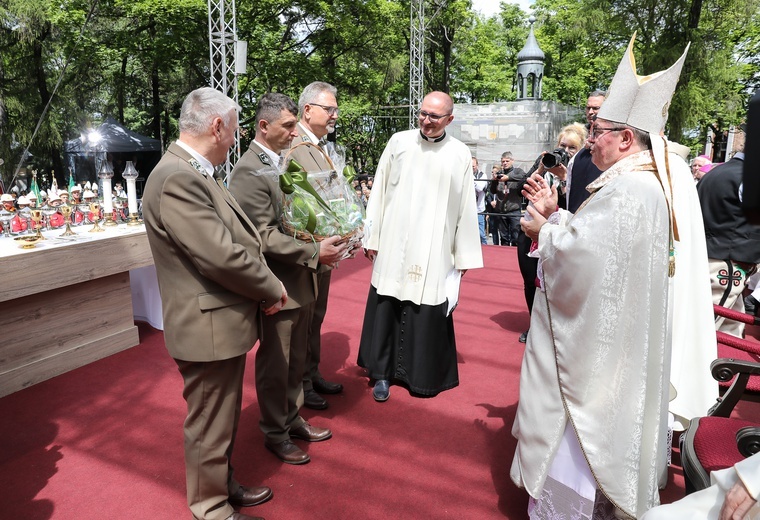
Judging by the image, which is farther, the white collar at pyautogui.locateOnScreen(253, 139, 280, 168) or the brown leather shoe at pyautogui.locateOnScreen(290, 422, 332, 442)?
the brown leather shoe at pyautogui.locateOnScreen(290, 422, 332, 442)

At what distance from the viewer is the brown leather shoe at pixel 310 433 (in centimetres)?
308

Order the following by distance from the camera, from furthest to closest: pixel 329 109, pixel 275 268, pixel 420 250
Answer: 1. pixel 420 250
2. pixel 329 109
3. pixel 275 268

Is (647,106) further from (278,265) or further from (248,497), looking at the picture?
(248,497)

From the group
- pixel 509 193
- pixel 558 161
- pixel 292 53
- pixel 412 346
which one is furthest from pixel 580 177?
pixel 292 53

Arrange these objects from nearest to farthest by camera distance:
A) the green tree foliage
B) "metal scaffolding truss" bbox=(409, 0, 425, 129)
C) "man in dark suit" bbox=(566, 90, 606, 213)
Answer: "man in dark suit" bbox=(566, 90, 606, 213)
"metal scaffolding truss" bbox=(409, 0, 425, 129)
the green tree foliage

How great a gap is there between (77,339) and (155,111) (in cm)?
1850

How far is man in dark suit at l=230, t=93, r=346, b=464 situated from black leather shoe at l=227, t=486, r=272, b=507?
325mm

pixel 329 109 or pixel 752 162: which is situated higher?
pixel 329 109

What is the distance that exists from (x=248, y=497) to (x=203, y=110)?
1695 millimetres

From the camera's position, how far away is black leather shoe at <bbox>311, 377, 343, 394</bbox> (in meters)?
3.72

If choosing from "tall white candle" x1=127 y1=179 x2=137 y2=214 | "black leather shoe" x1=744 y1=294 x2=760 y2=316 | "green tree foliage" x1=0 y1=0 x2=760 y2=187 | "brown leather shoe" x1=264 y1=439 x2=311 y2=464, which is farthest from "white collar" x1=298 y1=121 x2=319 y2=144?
"green tree foliage" x1=0 y1=0 x2=760 y2=187

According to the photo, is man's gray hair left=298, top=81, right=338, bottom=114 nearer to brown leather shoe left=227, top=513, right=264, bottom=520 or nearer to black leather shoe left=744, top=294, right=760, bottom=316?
brown leather shoe left=227, top=513, right=264, bottom=520

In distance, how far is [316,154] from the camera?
317 centimetres

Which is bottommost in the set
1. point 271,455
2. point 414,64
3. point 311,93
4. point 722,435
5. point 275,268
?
point 271,455
